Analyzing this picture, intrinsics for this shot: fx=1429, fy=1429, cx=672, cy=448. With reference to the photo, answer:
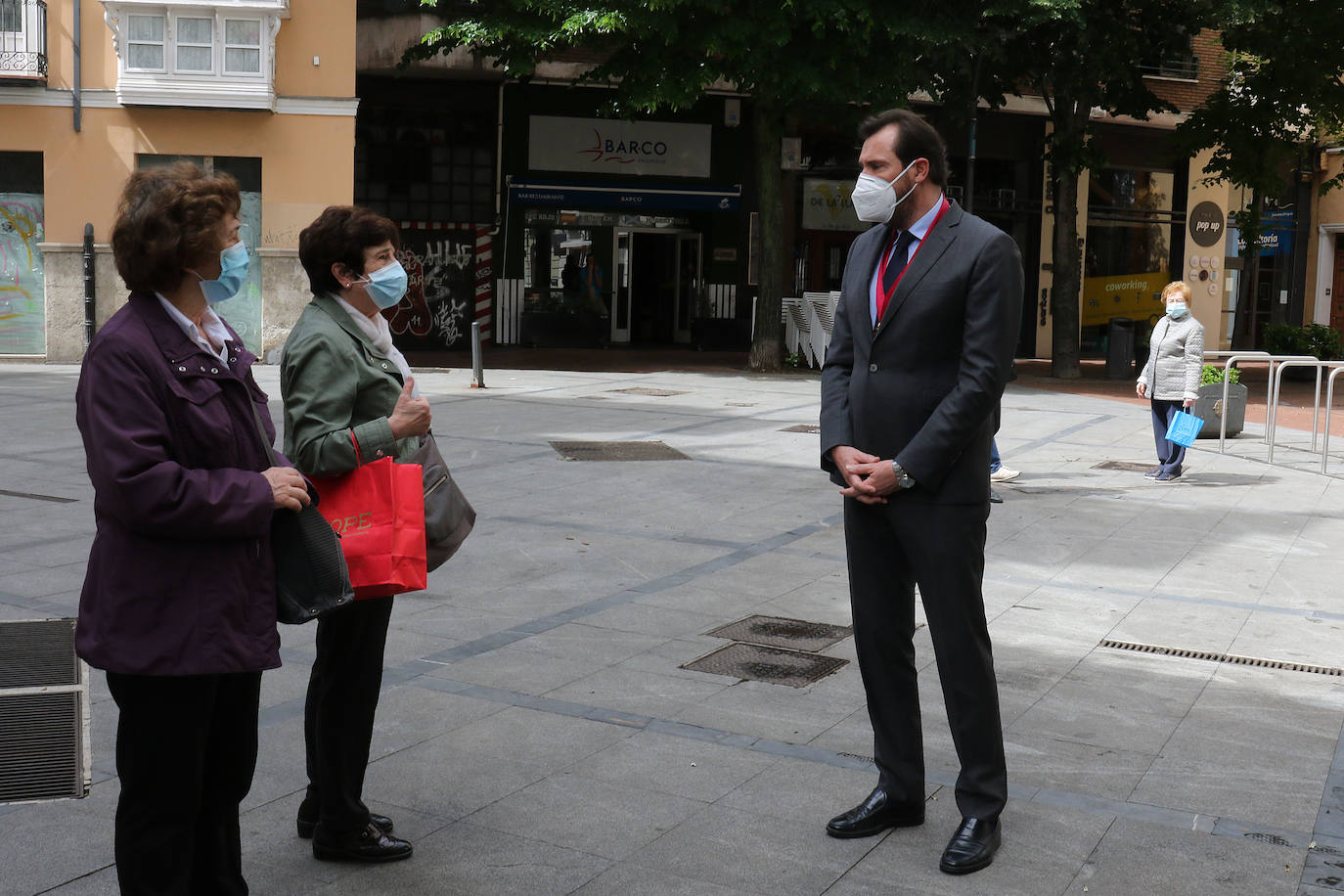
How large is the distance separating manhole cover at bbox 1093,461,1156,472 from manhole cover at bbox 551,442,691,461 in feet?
12.0

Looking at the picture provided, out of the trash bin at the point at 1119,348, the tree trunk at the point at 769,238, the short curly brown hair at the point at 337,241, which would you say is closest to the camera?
the short curly brown hair at the point at 337,241

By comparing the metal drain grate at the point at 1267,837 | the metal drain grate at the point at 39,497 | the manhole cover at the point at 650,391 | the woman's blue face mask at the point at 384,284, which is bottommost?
the metal drain grate at the point at 1267,837

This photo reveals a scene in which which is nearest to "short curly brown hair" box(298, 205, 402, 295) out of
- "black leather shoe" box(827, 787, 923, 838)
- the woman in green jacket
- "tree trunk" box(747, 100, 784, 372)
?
the woman in green jacket

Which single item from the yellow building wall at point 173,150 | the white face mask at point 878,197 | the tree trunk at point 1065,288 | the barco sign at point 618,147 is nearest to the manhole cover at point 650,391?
the yellow building wall at point 173,150

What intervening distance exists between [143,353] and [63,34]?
20.9 m

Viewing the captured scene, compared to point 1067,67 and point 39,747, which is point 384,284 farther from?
point 1067,67

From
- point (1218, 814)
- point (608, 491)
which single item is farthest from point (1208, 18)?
point (1218, 814)

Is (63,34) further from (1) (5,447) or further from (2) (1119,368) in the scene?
(2) (1119,368)

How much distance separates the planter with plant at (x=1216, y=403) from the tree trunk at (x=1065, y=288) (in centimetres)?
855

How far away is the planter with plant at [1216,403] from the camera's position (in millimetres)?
14414

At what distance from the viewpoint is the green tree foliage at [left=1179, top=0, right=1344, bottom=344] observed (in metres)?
21.7

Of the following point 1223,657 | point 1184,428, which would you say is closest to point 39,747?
point 1223,657

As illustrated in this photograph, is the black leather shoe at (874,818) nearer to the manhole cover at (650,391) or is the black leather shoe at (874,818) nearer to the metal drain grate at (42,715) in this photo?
the metal drain grate at (42,715)

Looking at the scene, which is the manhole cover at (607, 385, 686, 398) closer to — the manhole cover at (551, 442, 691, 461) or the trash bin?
the manhole cover at (551, 442, 691, 461)
